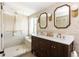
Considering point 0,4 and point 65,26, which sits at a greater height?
point 0,4

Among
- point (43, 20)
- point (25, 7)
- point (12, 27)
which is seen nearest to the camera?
point (12, 27)

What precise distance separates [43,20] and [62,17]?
24.2 inches

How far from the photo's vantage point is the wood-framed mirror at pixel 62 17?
5.11ft

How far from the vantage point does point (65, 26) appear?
1604 millimetres

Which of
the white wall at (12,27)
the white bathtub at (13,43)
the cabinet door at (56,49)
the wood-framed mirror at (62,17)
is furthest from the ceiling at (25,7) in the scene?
the cabinet door at (56,49)

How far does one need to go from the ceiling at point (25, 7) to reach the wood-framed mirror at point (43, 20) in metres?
0.21

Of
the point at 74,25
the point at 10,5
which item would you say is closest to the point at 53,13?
the point at 74,25

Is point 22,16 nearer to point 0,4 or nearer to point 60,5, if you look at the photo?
point 0,4

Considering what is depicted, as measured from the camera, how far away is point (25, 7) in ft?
6.48

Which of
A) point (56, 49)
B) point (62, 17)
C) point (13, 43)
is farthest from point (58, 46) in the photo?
point (13, 43)

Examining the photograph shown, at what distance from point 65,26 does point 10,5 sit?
1540 millimetres

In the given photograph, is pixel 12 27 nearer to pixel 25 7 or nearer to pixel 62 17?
pixel 25 7

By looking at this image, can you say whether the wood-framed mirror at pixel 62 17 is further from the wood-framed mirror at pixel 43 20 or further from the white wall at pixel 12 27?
the white wall at pixel 12 27

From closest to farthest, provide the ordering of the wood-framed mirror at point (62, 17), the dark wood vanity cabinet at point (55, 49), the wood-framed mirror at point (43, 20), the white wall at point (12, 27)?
the dark wood vanity cabinet at point (55, 49) → the wood-framed mirror at point (62, 17) → the white wall at point (12, 27) → the wood-framed mirror at point (43, 20)
